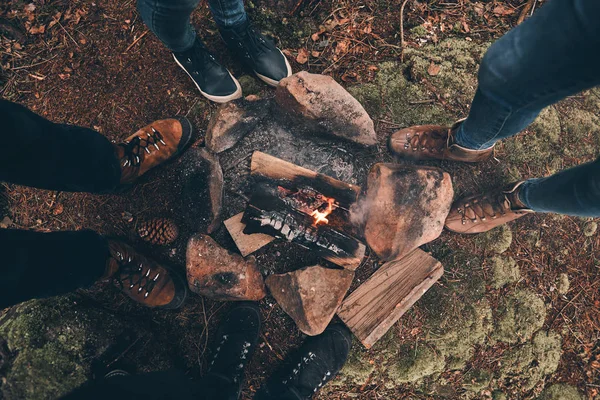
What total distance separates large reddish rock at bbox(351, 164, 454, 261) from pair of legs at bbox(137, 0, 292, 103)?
121 cm

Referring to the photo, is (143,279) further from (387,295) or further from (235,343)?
(387,295)

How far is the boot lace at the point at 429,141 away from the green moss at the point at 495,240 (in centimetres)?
85

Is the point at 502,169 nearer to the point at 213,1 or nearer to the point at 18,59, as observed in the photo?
the point at 213,1

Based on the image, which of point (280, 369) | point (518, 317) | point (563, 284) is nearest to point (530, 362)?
point (518, 317)

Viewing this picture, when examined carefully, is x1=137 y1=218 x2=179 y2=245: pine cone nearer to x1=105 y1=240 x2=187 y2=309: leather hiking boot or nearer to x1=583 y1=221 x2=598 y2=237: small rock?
x1=105 y1=240 x2=187 y2=309: leather hiking boot

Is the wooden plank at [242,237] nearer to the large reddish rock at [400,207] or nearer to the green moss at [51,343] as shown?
the large reddish rock at [400,207]

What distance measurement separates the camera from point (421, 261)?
2.73 meters

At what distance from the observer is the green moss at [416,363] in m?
2.79

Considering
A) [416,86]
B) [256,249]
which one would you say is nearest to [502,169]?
[416,86]

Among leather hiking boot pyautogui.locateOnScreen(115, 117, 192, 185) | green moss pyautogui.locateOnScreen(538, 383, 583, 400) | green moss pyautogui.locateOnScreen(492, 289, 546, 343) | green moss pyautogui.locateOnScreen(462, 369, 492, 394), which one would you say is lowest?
green moss pyautogui.locateOnScreen(538, 383, 583, 400)

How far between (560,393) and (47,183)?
13.9 ft

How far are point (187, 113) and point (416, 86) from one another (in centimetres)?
199

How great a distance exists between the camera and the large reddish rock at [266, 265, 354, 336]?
2615 millimetres

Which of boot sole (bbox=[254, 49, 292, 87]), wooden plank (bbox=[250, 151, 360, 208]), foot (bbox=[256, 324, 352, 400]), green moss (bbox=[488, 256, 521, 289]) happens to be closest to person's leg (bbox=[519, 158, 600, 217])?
green moss (bbox=[488, 256, 521, 289])
